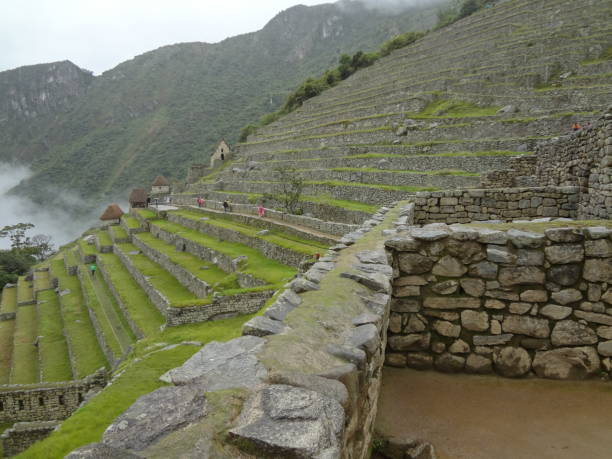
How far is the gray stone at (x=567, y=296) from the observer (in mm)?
3650

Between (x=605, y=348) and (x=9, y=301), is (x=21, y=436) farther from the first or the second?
(x=9, y=301)

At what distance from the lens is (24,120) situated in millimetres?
161000

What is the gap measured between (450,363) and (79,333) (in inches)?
786

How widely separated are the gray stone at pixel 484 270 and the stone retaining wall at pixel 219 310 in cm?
891

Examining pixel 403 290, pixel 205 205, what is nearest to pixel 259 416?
pixel 403 290

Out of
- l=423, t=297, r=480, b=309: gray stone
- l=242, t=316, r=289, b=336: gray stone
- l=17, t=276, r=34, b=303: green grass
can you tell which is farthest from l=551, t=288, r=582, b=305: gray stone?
l=17, t=276, r=34, b=303: green grass

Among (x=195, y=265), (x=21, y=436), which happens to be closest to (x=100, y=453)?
(x=21, y=436)

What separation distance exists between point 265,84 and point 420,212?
130 m

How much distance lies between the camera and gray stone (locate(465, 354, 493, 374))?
153 inches

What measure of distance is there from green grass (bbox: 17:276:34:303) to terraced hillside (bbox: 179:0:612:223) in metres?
15.6

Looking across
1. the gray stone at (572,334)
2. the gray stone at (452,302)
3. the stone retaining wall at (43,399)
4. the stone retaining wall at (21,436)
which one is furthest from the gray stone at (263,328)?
the stone retaining wall at (43,399)

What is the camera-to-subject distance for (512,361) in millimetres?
3818

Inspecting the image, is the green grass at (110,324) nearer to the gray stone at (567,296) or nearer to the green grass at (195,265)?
the green grass at (195,265)

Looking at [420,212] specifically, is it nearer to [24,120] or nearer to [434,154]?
[434,154]
